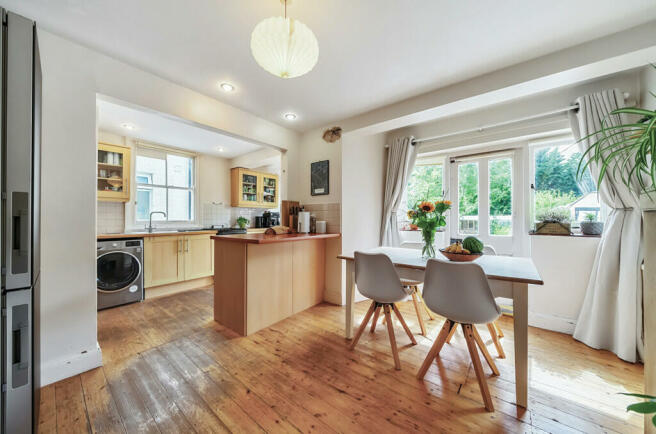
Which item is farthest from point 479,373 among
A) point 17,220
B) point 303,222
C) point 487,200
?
point 17,220

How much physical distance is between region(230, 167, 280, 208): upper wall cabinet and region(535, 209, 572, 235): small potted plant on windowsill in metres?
4.54

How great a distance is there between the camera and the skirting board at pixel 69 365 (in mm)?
1595

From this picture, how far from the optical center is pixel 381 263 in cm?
180

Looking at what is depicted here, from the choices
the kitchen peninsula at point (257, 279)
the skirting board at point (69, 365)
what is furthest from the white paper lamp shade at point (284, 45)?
the skirting board at point (69, 365)

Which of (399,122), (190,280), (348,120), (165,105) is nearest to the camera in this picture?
(165,105)

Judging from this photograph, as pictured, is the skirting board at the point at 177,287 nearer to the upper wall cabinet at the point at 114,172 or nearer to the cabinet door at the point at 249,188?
the upper wall cabinet at the point at 114,172

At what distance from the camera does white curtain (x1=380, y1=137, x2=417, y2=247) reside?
3332 millimetres

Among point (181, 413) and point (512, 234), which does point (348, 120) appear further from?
point (181, 413)

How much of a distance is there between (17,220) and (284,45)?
145cm

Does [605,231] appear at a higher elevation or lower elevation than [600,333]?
higher

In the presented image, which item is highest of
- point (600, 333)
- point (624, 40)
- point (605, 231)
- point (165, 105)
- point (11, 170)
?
point (624, 40)

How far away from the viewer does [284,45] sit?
1.28 metres

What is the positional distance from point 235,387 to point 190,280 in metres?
2.71

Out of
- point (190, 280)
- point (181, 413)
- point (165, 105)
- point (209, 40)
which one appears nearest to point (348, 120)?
point (209, 40)
